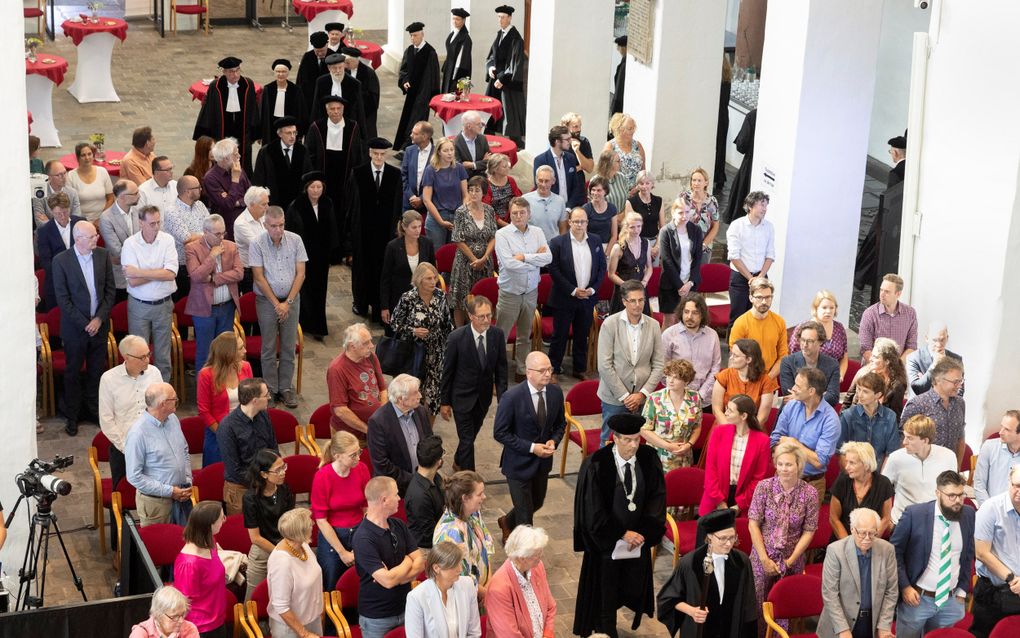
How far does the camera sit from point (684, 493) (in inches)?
361

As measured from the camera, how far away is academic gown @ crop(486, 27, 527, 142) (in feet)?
58.2

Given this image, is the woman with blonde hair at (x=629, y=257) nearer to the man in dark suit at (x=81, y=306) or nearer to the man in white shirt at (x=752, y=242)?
the man in white shirt at (x=752, y=242)

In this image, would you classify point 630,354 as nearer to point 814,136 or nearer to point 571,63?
point 814,136

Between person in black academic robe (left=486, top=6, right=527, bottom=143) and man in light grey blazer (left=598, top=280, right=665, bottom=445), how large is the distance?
7644mm

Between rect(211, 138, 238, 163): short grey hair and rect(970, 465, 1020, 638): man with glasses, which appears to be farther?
rect(211, 138, 238, 163): short grey hair

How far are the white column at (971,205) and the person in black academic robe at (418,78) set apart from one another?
316 inches

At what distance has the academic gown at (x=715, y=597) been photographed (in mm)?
7750

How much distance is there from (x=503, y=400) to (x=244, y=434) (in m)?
1.61

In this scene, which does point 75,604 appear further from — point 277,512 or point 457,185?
point 457,185

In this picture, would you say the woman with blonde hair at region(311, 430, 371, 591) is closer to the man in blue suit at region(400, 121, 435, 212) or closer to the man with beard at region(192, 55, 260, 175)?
the man in blue suit at region(400, 121, 435, 212)

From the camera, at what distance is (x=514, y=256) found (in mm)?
11266

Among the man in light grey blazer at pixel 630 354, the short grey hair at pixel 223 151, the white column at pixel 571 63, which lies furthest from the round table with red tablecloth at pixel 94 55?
the man in light grey blazer at pixel 630 354

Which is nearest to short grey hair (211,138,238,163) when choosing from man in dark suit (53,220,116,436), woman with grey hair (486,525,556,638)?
man in dark suit (53,220,116,436)

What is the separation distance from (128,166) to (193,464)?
11.5 feet
